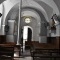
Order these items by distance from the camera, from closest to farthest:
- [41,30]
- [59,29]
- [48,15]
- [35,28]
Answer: [59,29] → [48,15] → [41,30] → [35,28]

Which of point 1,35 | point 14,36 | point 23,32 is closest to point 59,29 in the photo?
point 1,35

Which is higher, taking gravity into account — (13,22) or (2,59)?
(13,22)

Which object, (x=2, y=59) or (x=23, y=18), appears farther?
(x=23, y=18)

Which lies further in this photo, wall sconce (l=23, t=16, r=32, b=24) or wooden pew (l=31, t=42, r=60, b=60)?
wall sconce (l=23, t=16, r=32, b=24)

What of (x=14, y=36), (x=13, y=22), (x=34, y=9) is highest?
(x=34, y=9)

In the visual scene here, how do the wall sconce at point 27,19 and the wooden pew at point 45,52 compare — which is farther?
the wall sconce at point 27,19

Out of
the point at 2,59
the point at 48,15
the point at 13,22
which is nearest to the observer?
the point at 2,59

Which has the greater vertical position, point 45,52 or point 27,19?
point 27,19

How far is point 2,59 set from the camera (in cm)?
645

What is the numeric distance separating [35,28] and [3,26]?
7.11 metres

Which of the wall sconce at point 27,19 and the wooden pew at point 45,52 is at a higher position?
the wall sconce at point 27,19

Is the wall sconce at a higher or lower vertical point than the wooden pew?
higher

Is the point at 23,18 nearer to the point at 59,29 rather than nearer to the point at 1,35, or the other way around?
the point at 1,35

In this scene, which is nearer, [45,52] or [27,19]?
[45,52]
